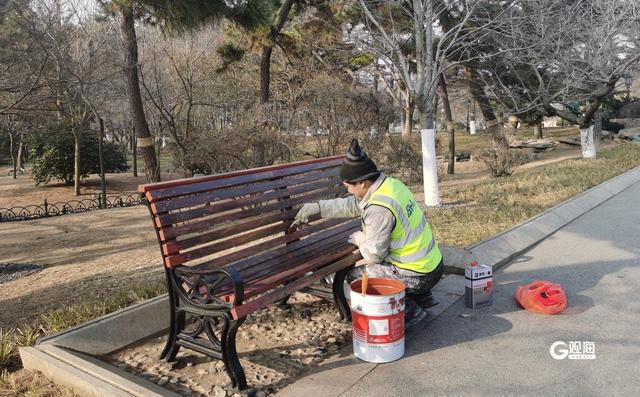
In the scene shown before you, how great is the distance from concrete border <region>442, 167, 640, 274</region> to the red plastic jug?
2.81 feet

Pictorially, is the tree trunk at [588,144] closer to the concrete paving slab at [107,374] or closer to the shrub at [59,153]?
the concrete paving slab at [107,374]

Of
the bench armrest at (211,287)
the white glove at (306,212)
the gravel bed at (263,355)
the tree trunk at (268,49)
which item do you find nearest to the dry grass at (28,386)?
the gravel bed at (263,355)

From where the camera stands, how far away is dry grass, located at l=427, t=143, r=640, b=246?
252 inches

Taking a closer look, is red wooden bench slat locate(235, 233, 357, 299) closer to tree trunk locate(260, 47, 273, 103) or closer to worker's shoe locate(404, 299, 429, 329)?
worker's shoe locate(404, 299, 429, 329)

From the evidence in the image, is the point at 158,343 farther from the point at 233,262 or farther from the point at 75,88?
the point at 75,88

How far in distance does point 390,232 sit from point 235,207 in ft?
3.35

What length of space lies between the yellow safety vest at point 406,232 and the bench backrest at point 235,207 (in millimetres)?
787

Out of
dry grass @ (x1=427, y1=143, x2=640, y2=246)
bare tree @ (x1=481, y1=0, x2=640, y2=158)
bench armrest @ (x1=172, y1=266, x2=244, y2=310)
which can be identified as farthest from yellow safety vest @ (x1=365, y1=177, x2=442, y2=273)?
bare tree @ (x1=481, y1=0, x2=640, y2=158)

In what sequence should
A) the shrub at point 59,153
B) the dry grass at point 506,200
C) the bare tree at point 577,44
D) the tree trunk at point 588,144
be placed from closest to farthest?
the dry grass at point 506,200
the bare tree at point 577,44
the tree trunk at point 588,144
the shrub at point 59,153

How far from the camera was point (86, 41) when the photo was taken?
1438 centimetres

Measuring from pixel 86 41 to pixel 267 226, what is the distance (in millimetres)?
12962

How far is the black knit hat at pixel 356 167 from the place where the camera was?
11.1 ft

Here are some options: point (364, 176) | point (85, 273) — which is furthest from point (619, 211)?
point (85, 273)

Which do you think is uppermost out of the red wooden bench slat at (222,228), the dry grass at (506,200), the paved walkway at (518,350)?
the red wooden bench slat at (222,228)
